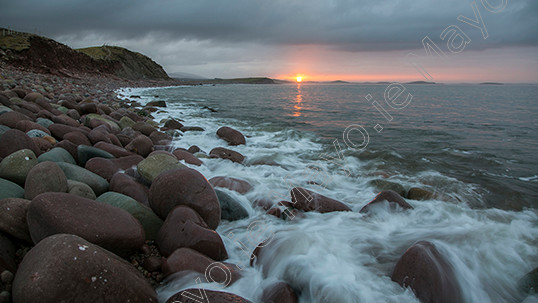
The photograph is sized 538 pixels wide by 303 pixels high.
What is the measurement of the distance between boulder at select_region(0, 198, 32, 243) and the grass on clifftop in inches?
1135

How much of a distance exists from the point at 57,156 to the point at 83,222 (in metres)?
2.29

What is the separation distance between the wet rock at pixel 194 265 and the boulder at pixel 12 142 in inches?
116

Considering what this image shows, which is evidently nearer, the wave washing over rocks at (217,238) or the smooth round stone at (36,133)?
the wave washing over rocks at (217,238)

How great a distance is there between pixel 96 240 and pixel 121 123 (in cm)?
714

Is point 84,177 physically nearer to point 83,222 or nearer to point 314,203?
point 83,222

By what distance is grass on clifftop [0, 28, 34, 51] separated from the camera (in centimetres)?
2362

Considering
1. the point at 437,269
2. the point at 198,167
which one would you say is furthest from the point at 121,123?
the point at 437,269

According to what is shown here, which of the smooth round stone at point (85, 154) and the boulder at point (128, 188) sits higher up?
the smooth round stone at point (85, 154)

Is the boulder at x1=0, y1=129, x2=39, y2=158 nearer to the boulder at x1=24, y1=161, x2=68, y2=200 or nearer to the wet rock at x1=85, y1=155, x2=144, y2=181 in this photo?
the wet rock at x1=85, y1=155, x2=144, y2=181

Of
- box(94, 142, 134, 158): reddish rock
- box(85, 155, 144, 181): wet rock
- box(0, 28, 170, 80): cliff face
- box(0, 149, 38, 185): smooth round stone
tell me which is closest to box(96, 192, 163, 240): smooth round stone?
box(0, 149, 38, 185): smooth round stone

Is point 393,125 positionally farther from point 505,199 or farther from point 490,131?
point 505,199

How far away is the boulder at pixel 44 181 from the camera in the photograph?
116 inches

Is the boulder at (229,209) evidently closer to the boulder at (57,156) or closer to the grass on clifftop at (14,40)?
the boulder at (57,156)

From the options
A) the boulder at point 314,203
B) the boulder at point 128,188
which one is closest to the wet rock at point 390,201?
the boulder at point 314,203
